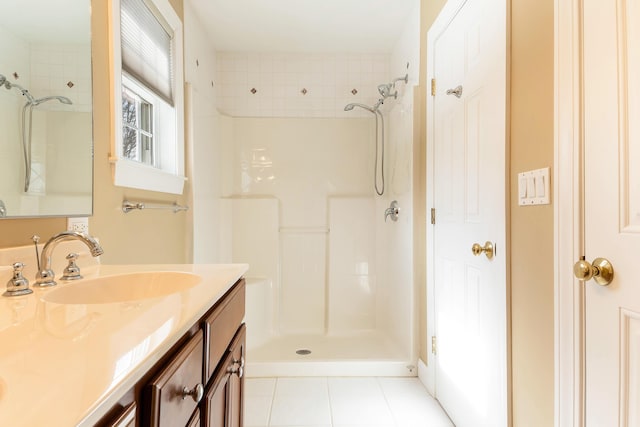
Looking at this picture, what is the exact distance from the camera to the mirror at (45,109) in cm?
92

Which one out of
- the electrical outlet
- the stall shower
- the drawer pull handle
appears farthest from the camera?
the stall shower

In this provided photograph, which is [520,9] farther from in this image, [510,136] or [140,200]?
[140,200]

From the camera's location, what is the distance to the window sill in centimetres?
142

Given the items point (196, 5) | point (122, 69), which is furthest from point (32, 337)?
point (196, 5)

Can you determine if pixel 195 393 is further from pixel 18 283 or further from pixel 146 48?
pixel 146 48

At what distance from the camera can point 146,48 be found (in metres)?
1.75

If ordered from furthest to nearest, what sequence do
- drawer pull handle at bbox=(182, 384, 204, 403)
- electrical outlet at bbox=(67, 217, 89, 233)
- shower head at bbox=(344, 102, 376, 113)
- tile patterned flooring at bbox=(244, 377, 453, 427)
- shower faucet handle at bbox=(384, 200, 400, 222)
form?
shower head at bbox=(344, 102, 376, 113) → shower faucet handle at bbox=(384, 200, 400, 222) → tile patterned flooring at bbox=(244, 377, 453, 427) → electrical outlet at bbox=(67, 217, 89, 233) → drawer pull handle at bbox=(182, 384, 204, 403)

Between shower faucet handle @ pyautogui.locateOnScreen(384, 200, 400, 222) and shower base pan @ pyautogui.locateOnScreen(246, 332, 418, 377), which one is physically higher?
shower faucet handle @ pyautogui.locateOnScreen(384, 200, 400, 222)

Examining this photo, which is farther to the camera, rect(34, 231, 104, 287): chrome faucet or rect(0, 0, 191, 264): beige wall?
rect(0, 0, 191, 264): beige wall

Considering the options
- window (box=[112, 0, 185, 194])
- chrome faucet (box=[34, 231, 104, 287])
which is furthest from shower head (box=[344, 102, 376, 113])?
chrome faucet (box=[34, 231, 104, 287])

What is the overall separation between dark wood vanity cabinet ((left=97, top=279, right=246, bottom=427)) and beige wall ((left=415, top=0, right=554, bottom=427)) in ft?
3.05

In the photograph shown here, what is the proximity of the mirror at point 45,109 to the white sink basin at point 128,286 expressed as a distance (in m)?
0.26
